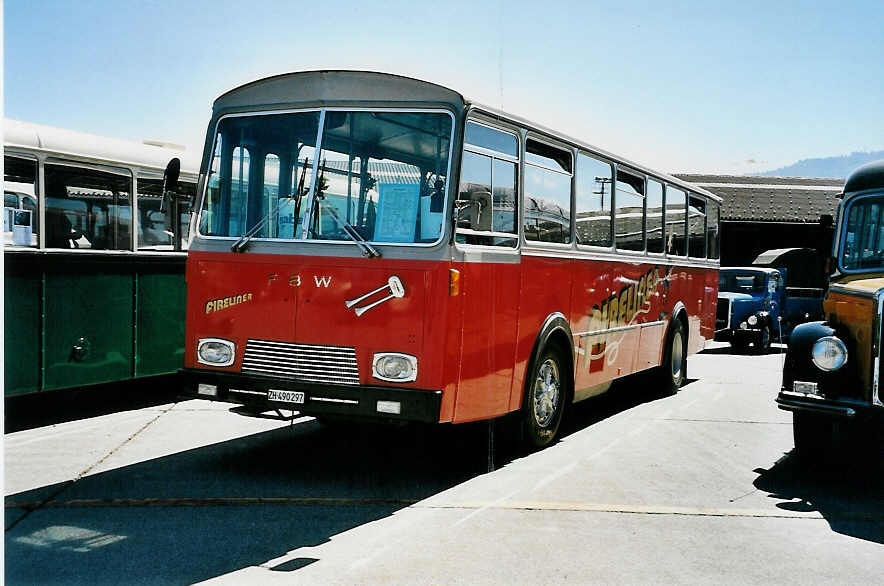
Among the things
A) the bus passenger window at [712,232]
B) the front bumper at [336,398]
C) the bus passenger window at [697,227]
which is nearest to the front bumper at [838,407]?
the front bumper at [336,398]

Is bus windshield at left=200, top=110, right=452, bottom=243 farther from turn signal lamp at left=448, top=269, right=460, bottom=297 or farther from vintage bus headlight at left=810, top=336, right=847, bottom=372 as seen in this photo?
vintage bus headlight at left=810, top=336, right=847, bottom=372

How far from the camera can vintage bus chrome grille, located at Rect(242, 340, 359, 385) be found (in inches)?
261

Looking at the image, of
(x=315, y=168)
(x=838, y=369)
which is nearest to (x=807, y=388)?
(x=838, y=369)

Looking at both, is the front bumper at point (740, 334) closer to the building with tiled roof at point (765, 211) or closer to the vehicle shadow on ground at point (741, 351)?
the vehicle shadow on ground at point (741, 351)

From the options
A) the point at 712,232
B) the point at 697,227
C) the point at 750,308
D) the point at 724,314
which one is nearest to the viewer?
the point at 697,227

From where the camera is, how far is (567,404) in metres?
8.89

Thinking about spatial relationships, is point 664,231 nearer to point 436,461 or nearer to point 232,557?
point 436,461

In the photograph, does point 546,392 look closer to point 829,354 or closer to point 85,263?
point 829,354

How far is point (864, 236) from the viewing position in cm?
867

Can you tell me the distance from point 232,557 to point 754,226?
104ft

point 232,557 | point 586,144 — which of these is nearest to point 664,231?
point 586,144

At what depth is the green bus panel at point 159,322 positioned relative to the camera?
10.0 metres

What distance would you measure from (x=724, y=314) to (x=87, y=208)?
52.9ft

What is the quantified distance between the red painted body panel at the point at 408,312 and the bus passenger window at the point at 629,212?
2.09 m
